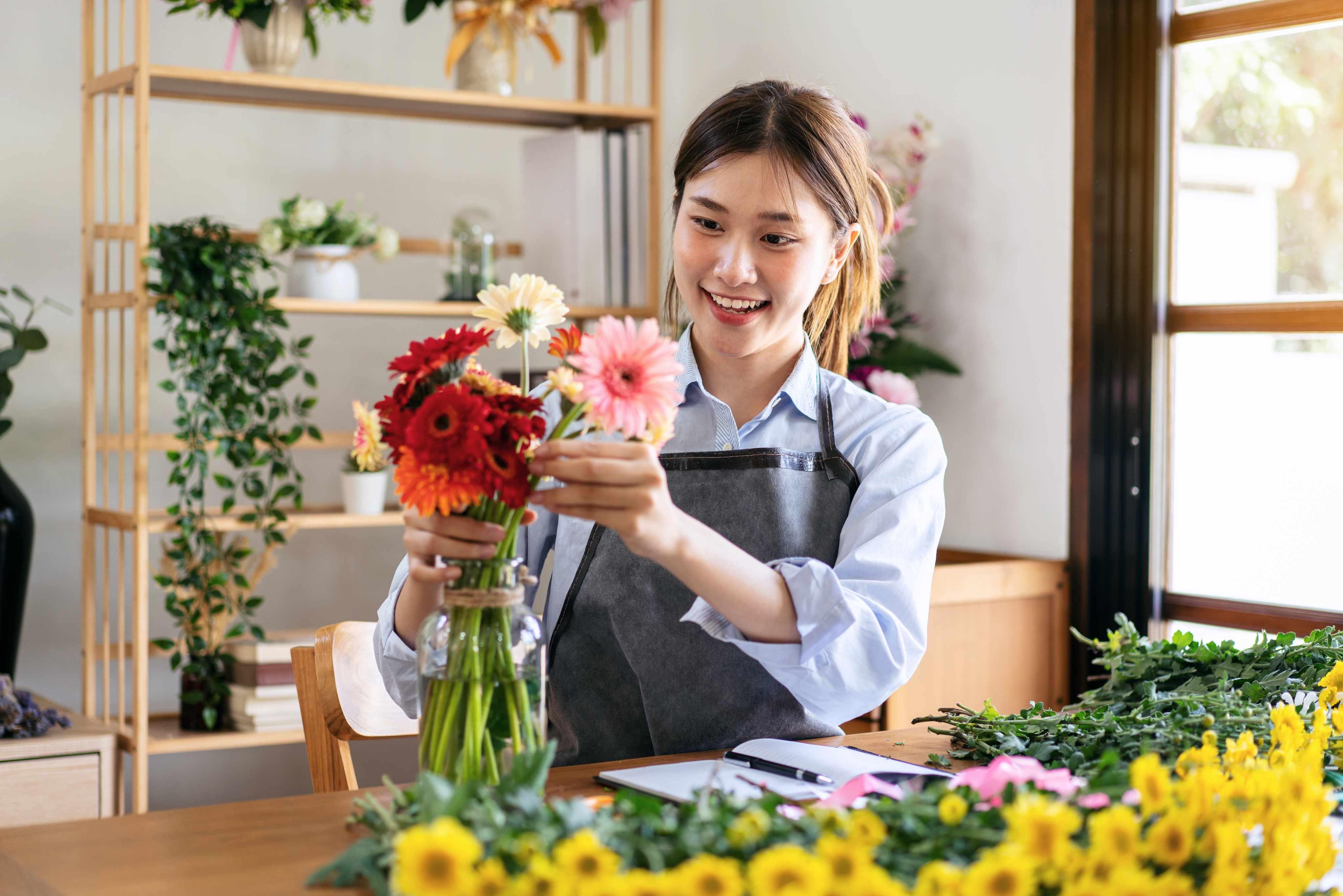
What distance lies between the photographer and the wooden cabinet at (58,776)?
250cm

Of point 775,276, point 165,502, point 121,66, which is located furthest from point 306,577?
point 775,276

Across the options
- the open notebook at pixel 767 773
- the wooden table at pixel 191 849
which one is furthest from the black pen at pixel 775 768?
the wooden table at pixel 191 849

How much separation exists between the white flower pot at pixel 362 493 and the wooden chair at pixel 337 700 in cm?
158

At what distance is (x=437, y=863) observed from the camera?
0.63 m

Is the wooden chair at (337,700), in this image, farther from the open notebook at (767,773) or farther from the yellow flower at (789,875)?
the yellow flower at (789,875)

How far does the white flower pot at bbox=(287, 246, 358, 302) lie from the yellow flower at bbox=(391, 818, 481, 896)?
239 centimetres

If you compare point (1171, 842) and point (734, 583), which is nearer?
point (1171, 842)

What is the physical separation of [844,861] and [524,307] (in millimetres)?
457

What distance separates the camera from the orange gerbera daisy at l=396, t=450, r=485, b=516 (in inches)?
33.4

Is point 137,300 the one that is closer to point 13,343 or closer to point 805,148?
point 13,343

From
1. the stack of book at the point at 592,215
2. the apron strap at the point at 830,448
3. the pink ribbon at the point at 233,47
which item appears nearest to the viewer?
the apron strap at the point at 830,448

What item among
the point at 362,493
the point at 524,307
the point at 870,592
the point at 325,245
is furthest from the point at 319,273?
the point at 524,307

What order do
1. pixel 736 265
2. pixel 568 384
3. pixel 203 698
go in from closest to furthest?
pixel 568 384, pixel 736 265, pixel 203 698

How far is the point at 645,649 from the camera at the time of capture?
1356 millimetres
